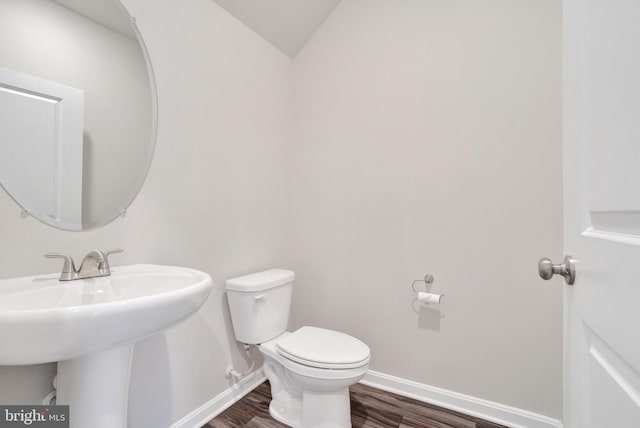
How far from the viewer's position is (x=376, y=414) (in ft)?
5.30

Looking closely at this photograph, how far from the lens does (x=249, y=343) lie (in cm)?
165

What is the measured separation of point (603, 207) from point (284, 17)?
201cm

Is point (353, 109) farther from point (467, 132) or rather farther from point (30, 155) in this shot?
point (30, 155)

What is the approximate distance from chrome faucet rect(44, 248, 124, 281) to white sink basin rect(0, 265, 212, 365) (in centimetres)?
2

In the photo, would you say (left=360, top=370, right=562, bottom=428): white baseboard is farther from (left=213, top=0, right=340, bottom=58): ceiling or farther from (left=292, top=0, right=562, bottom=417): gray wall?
(left=213, top=0, right=340, bottom=58): ceiling

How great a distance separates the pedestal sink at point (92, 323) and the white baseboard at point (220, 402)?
1.96 ft

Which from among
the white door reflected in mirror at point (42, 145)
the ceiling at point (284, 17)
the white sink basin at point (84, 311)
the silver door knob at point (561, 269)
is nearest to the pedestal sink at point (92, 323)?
the white sink basin at point (84, 311)

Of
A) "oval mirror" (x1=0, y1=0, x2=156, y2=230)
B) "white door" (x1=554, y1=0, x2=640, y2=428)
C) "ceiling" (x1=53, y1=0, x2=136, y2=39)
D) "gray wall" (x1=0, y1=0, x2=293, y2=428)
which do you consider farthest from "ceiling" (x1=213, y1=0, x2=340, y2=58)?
"white door" (x1=554, y1=0, x2=640, y2=428)

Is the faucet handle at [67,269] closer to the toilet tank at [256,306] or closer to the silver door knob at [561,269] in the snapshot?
the toilet tank at [256,306]

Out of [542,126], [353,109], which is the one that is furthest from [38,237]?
[542,126]

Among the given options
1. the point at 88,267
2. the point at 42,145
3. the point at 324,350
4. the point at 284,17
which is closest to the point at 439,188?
the point at 324,350

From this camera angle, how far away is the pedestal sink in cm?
64

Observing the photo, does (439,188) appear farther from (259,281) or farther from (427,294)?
(259,281)

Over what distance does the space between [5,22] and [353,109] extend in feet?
5.20
